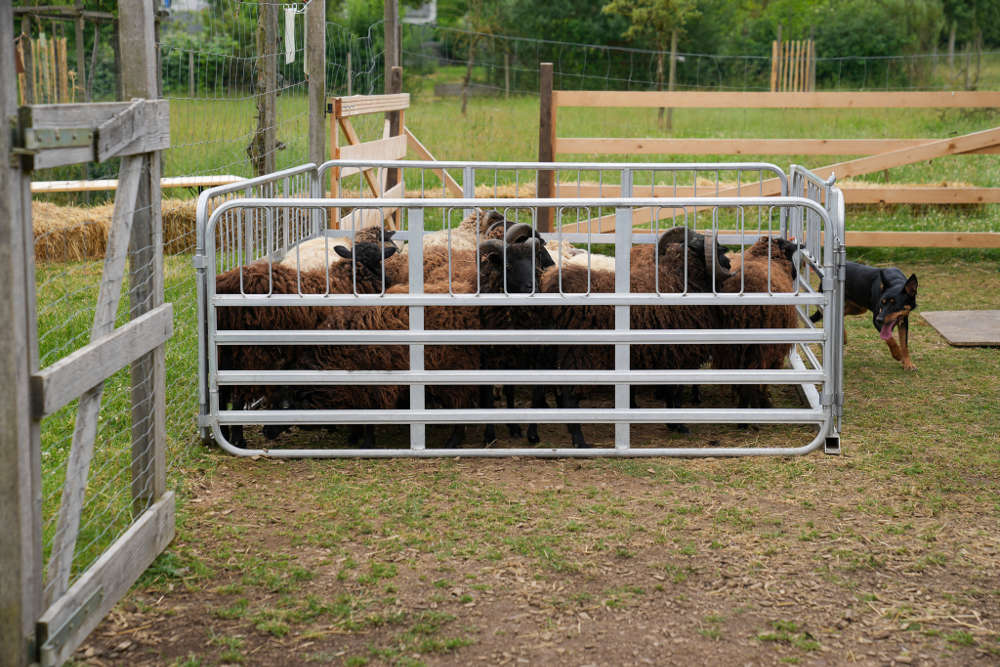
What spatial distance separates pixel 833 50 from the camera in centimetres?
3638

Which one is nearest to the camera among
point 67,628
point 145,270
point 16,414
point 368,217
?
point 16,414

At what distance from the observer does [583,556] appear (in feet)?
16.3

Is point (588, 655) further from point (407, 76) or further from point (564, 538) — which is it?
point (407, 76)

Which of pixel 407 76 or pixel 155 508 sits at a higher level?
pixel 407 76

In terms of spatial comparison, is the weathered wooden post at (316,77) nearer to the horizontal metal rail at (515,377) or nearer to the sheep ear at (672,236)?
the sheep ear at (672,236)

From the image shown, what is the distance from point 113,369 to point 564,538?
7.28 feet

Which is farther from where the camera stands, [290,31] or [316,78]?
[316,78]

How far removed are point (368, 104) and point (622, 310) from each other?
5.36m

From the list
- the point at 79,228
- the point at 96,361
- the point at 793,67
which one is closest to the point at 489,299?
the point at 96,361

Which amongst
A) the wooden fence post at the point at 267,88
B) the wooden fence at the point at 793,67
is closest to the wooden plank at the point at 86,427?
the wooden fence post at the point at 267,88

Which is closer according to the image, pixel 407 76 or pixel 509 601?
pixel 509 601

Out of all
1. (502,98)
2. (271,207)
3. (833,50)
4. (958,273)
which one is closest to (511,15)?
(833,50)

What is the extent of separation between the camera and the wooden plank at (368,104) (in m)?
9.88

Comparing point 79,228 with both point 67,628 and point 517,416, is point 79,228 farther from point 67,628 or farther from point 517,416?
point 67,628
